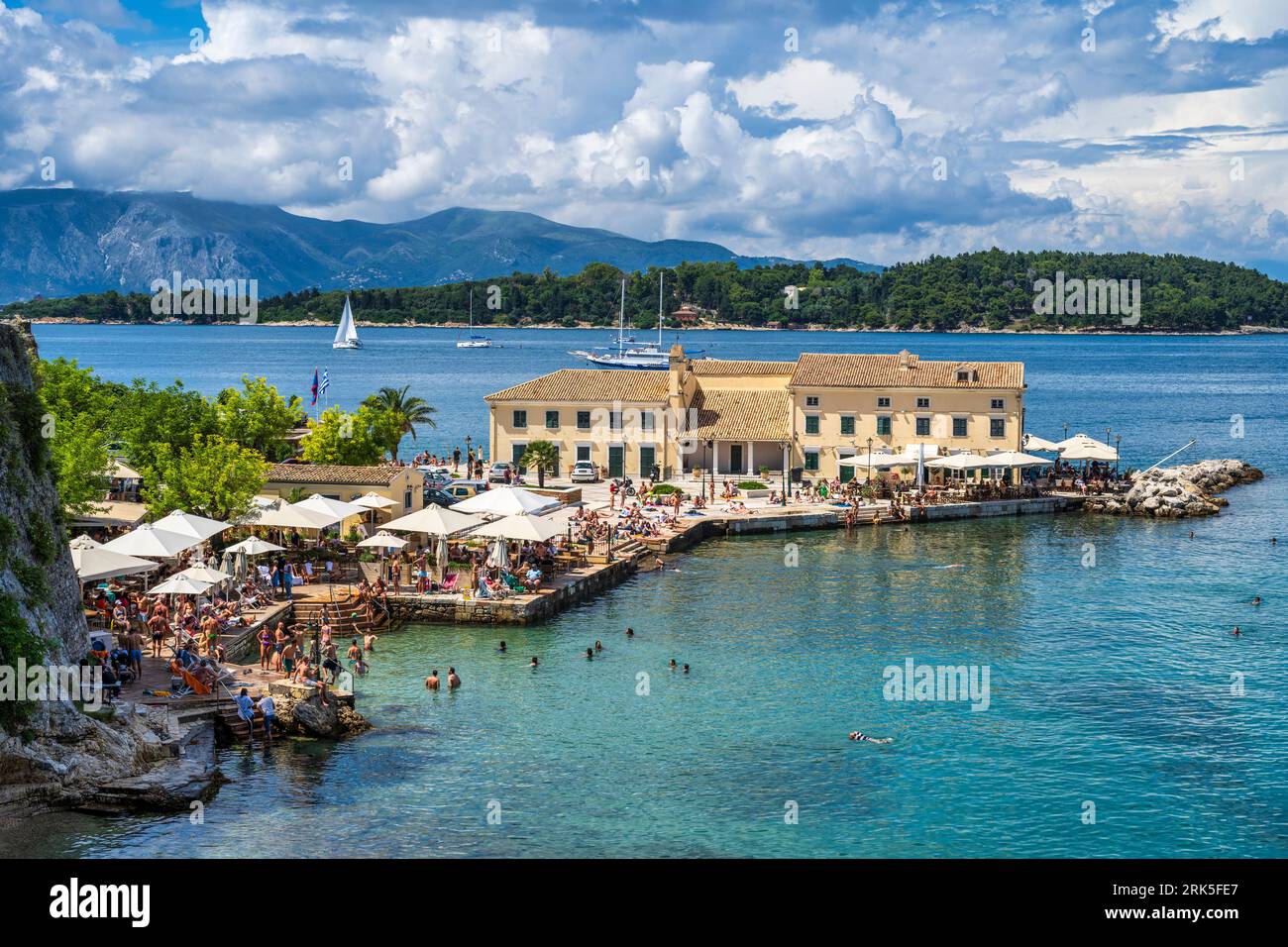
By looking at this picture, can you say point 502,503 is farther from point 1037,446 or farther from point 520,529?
point 1037,446

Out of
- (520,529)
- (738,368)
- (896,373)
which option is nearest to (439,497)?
(520,529)

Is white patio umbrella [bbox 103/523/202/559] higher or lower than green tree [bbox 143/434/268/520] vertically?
lower

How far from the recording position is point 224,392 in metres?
58.2

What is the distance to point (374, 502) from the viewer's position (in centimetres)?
4819

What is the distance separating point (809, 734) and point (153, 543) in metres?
19.1

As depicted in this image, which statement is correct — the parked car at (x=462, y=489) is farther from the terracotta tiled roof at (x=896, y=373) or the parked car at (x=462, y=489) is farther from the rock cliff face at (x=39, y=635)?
the rock cliff face at (x=39, y=635)

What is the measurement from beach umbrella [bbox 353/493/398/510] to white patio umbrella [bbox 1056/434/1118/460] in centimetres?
4009

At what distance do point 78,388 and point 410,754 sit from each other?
3643cm

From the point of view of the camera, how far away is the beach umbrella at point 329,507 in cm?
4419

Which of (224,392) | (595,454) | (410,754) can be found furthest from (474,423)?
(410,754)

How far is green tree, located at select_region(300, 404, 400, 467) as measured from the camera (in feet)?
190

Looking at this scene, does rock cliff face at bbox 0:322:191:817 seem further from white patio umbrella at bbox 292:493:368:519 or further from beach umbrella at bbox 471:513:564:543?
beach umbrella at bbox 471:513:564:543

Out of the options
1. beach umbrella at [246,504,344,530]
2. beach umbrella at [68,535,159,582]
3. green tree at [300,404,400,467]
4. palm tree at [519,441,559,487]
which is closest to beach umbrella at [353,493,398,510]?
beach umbrella at [246,504,344,530]

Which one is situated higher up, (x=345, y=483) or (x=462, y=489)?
(x=345, y=483)
